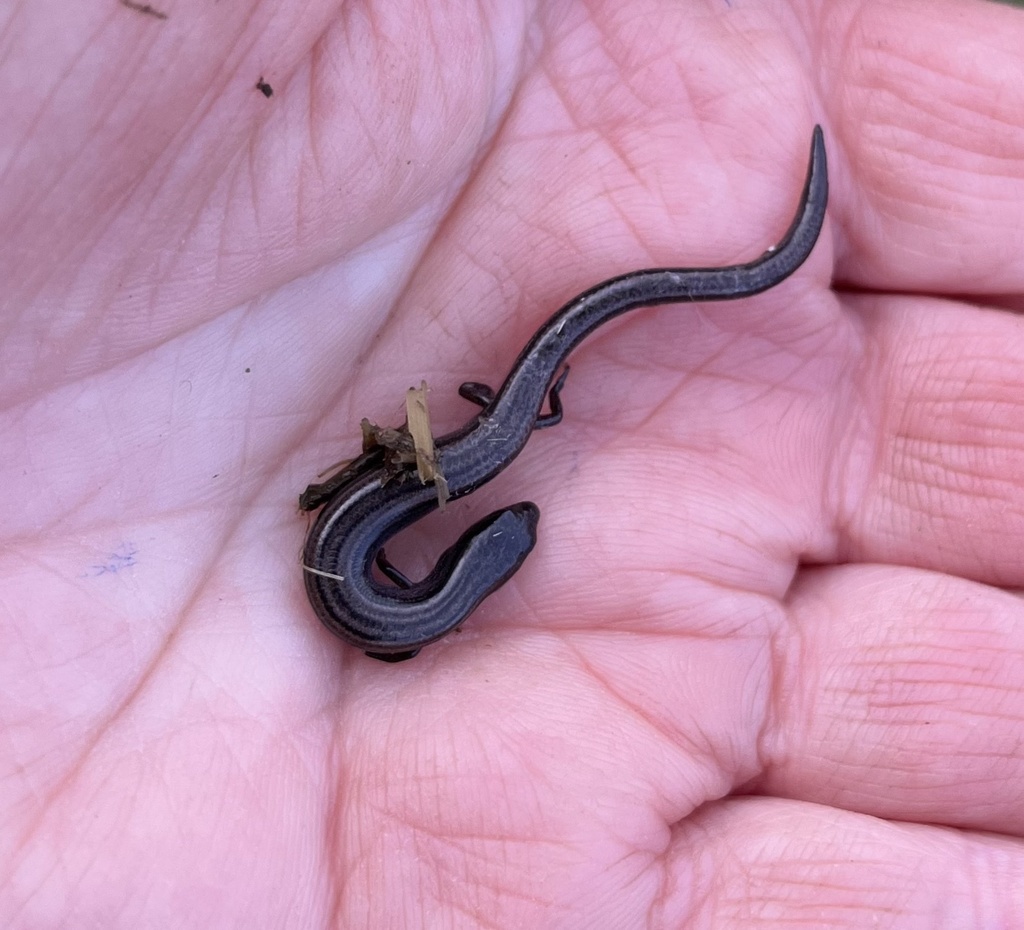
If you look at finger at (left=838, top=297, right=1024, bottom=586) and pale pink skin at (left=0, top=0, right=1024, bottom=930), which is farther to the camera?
finger at (left=838, top=297, right=1024, bottom=586)

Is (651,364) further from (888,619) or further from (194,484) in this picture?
(194,484)

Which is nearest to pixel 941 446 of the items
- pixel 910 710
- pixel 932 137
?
pixel 910 710


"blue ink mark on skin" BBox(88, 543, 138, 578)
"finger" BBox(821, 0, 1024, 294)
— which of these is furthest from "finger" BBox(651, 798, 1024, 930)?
"finger" BBox(821, 0, 1024, 294)

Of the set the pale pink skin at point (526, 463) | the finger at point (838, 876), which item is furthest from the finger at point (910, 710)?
the finger at point (838, 876)

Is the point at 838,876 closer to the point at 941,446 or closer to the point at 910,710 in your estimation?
the point at 910,710

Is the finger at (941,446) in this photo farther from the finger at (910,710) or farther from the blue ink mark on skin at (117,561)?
the blue ink mark on skin at (117,561)

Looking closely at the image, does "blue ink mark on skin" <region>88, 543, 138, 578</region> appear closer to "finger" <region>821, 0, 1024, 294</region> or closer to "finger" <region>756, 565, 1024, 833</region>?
"finger" <region>756, 565, 1024, 833</region>

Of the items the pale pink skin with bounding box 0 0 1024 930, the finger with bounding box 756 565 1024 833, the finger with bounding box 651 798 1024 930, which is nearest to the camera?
the pale pink skin with bounding box 0 0 1024 930

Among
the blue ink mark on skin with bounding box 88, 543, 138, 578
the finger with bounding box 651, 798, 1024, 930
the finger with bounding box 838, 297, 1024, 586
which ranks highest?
the finger with bounding box 838, 297, 1024, 586
